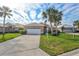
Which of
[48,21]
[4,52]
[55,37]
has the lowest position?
[4,52]

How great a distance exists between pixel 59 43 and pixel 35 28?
0.49 m

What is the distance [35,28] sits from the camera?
3773mm

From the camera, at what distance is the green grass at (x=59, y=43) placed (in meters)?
3.70

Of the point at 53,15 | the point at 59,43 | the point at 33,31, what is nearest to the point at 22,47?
the point at 33,31

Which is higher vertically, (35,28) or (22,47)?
(35,28)

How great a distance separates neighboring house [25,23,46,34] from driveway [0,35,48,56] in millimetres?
112

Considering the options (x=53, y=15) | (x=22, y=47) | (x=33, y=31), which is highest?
(x=53, y=15)

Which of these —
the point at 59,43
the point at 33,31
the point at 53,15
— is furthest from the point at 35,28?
the point at 59,43

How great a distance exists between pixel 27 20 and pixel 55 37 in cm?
57

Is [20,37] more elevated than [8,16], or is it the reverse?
[8,16]

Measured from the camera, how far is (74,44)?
3.72m

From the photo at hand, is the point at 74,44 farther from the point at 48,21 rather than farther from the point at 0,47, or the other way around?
the point at 0,47

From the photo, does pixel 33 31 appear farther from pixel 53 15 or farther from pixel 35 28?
pixel 53 15

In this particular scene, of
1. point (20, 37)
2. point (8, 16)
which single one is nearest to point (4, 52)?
point (20, 37)
